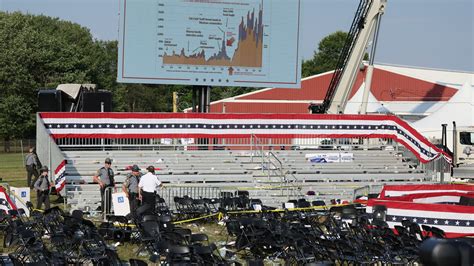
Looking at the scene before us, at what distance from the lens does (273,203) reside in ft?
73.8

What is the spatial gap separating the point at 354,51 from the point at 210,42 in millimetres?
8733

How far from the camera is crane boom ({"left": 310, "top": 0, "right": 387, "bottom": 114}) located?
33469mm

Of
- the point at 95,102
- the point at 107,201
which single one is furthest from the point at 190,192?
the point at 95,102

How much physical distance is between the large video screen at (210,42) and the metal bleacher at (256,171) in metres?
2.73

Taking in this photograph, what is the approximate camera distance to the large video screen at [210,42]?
89.3ft

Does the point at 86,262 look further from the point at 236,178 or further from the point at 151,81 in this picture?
the point at 151,81

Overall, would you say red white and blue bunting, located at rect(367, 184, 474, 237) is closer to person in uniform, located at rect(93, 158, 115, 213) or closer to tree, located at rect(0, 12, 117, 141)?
person in uniform, located at rect(93, 158, 115, 213)

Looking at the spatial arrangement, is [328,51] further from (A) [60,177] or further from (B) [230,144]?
(A) [60,177]

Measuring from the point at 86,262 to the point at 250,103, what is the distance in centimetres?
4331

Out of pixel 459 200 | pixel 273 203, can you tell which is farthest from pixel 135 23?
pixel 459 200

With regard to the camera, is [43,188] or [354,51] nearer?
[43,188]

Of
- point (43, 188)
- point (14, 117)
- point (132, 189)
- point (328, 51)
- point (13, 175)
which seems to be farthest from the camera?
point (328, 51)

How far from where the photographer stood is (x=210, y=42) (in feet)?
90.9

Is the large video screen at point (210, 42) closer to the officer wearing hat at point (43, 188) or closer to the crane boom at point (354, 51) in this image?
the crane boom at point (354, 51)
